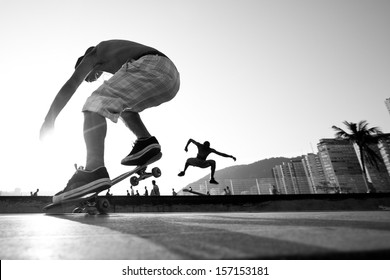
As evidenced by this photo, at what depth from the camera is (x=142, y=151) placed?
262 cm

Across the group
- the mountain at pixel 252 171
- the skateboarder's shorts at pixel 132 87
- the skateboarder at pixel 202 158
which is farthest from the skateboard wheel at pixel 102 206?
the mountain at pixel 252 171

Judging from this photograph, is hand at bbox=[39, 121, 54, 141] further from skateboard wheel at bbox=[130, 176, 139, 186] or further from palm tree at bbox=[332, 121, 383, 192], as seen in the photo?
palm tree at bbox=[332, 121, 383, 192]

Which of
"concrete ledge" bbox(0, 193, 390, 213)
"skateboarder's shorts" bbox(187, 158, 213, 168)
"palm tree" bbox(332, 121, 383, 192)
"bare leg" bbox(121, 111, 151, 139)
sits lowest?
"concrete ledge" bbox(0, 193, 390, 213)

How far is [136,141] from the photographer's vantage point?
2678 millimetres

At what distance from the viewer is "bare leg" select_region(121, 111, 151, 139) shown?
2715mm

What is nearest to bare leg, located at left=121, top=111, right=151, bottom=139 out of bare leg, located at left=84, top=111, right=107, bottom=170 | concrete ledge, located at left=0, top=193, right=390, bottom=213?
bare leg, located at left=84, top=111, right=107, bottom=170

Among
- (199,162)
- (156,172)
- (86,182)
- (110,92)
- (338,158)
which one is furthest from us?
(338,158)

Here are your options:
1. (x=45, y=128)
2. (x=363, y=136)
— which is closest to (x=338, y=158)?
(x=363, y=136)

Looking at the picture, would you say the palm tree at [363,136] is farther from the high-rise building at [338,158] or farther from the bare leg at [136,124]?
the high-rise building at [338,158]

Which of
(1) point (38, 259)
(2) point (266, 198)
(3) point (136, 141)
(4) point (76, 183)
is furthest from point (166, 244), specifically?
(2) point (266, 198)

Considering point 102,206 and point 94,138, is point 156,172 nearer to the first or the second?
point 102,206

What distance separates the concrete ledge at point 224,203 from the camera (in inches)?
215

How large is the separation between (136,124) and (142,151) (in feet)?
1.06
